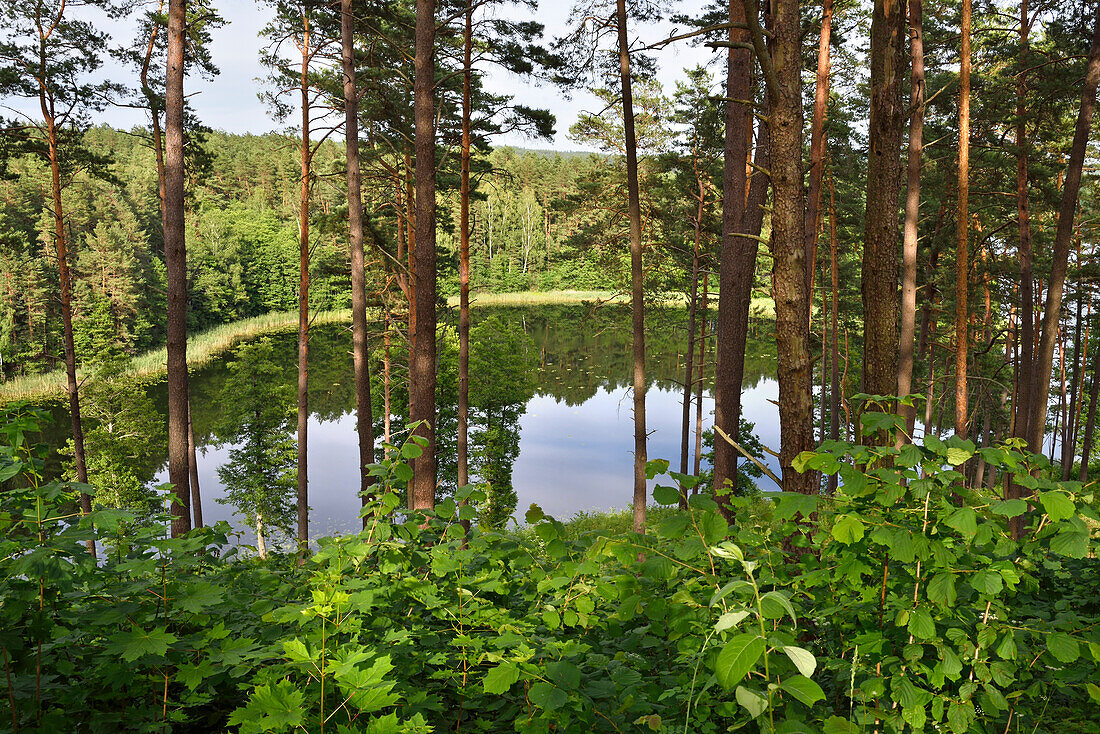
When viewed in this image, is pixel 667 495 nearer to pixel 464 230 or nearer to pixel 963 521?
pixel 963 521

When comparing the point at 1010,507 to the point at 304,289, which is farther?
the point at 304,289

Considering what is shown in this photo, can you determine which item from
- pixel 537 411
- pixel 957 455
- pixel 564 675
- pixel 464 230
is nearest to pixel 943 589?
pixel 957 455

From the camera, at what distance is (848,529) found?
1.77 metres

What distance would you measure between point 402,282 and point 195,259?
3948 centimetres

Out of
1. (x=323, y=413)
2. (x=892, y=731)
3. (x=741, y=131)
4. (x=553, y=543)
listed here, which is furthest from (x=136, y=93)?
(x=323, y=413)

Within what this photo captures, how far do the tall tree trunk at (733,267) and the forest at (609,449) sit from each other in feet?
0.16

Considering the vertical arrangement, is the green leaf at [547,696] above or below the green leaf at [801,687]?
below

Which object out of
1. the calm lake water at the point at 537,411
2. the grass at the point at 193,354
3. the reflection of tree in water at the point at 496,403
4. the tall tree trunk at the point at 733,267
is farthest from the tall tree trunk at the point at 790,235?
the reflection of tree in water at the point at 496,403

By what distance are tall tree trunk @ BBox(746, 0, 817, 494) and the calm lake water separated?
261 inches

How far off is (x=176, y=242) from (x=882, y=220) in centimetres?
835

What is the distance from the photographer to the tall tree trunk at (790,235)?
343cm

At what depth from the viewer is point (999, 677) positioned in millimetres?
1643

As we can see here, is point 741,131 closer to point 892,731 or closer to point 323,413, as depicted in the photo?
point 892,731

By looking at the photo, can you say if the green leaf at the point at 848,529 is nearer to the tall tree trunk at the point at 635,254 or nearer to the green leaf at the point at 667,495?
the green leaf at the point at 667,495
